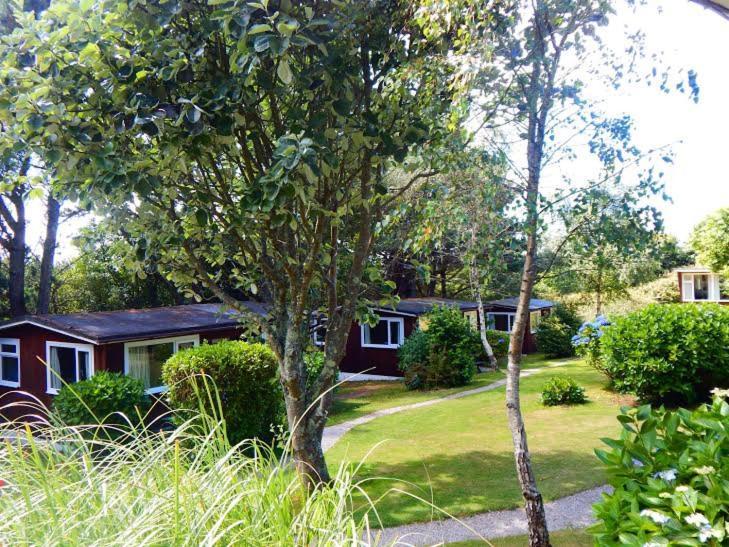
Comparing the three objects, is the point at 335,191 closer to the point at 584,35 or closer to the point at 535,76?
the point at 535,76

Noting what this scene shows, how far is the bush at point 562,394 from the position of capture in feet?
38.9

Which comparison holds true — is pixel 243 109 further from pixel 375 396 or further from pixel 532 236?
pixel 375 396

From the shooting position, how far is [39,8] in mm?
14695

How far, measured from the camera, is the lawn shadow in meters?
6.57

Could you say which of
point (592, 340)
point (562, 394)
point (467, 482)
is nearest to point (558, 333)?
point (592, 340)

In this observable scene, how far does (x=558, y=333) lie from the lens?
74.0ft

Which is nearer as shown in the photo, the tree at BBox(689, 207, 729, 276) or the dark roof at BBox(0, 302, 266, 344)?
the dark roof at BBox(0, 302, 266, 344)

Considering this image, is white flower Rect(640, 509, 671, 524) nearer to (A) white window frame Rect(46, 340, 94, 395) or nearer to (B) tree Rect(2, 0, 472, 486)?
(B) tree Rect(2, 0, 472, 486)

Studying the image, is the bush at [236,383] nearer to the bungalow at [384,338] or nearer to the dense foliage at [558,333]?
the bungalow at [384,338]

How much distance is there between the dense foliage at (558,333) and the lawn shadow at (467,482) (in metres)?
14.6

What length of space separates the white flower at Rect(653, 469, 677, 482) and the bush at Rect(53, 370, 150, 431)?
32.7 ft

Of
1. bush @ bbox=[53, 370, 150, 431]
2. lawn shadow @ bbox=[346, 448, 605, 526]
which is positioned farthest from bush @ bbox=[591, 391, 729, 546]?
bush @ bbox=[53, 370, 150, 431]

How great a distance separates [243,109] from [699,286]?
3597 cm

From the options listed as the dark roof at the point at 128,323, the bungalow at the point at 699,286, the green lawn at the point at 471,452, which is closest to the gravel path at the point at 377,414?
the green lawn at the point at 471,452
